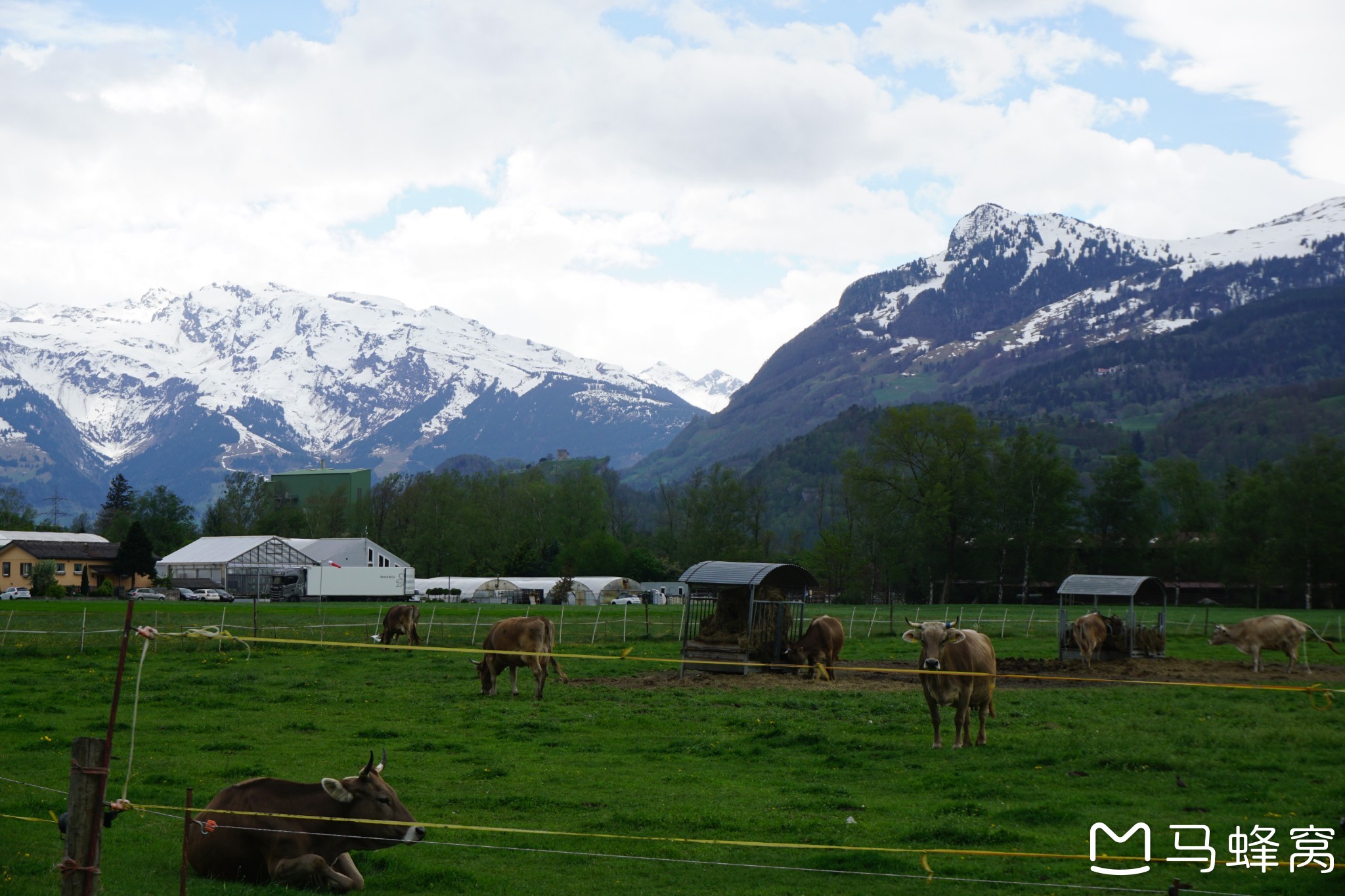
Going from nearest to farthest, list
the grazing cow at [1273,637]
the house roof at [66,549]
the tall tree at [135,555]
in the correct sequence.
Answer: the grazing cow at [1273,637] → the tall tree at [135,555] → the house roof at [66,549]

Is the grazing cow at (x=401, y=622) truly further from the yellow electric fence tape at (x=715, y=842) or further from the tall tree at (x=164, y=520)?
the tall tree at (x=164, y=520)

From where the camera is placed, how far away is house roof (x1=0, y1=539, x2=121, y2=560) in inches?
3935

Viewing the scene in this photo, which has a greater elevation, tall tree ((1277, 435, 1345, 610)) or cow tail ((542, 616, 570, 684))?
tall tree ((1277, 435, 1345, 610))

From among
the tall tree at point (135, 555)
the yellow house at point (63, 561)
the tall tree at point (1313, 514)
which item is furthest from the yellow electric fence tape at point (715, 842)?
the yellow house at point (63, 561)

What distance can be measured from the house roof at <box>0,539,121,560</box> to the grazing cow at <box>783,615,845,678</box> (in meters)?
95.8

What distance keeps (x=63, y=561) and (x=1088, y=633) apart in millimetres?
101858

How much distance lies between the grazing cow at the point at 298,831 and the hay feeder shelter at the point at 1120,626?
2671 cm

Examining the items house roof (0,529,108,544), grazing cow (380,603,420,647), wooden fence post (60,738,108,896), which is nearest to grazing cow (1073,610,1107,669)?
grazing cow (380,603,420,647)

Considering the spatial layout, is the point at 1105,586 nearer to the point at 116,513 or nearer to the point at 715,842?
the point at 715,842

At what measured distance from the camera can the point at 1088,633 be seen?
101 ft

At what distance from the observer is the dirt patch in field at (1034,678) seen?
84.1 feet

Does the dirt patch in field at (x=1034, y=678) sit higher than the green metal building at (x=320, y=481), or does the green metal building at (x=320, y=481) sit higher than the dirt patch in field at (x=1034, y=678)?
the green metal building at (x=320, y=481)

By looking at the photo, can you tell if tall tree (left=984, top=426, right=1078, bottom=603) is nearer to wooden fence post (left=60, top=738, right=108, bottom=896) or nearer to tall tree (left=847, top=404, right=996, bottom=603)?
Result: tall tree (left=847, top=404, right=996, bottom=603)

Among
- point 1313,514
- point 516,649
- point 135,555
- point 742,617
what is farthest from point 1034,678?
point 135,555
